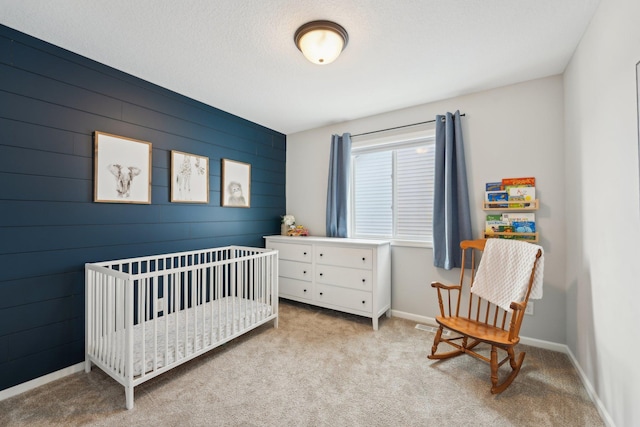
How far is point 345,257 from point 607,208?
205 centimetres

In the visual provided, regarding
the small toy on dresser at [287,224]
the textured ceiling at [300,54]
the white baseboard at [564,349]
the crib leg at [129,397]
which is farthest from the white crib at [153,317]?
the textured ceiling at [300,54]

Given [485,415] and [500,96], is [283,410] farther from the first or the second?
[500,96]

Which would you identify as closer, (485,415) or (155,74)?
(485,415)

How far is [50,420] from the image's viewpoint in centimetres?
156

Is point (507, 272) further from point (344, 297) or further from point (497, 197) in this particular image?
point (344, 297)

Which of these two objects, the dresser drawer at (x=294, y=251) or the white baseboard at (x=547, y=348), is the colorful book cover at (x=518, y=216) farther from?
the dresser drawer at (x=294, y=251)

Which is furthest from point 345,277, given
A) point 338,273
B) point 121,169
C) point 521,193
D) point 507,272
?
point 121,169

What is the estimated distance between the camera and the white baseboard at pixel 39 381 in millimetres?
1772

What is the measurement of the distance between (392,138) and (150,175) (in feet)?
8.31

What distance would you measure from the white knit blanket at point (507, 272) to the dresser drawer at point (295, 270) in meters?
1.74

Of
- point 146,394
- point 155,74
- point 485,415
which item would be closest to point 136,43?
point 155,74

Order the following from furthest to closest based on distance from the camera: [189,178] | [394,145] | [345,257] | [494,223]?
1. [394,145]
2. [345,257]
3. [189,178]
4. [494,223]

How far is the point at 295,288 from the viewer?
3426 millimetres

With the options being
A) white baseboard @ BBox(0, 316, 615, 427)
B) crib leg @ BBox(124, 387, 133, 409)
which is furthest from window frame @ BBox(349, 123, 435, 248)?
crib leg @ BBox(124, 387, 133, 409)
